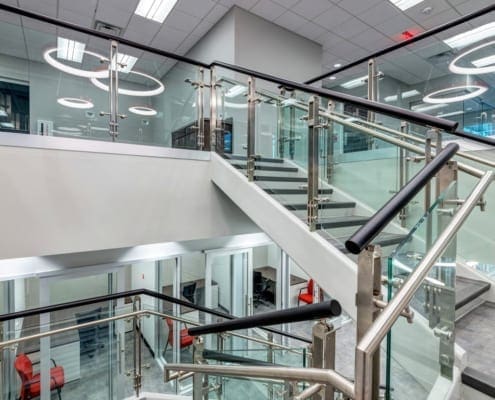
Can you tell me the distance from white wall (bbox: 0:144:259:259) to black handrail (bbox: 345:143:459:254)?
8.56 feet

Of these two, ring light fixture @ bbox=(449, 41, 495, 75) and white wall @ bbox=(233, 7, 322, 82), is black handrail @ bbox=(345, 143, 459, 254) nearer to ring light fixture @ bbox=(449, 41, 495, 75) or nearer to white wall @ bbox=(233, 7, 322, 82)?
ring light fixture @ bbox=(449, 41, 495, 75)

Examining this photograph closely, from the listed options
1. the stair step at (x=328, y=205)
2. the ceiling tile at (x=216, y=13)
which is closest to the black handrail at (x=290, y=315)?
the stair step at (x=328, y=205)

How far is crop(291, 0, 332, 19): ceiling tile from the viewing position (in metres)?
4.89

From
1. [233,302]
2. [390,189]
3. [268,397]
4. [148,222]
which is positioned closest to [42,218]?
[148,222]

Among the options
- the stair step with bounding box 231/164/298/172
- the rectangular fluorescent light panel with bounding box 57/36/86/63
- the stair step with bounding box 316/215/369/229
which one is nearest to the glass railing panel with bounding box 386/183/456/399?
the stair step with bounding box 316/215/369/229

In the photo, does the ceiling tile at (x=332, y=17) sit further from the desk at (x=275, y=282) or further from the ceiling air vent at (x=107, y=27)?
the desk at (x=275, y=282)

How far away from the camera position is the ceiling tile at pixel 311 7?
4887 millimetres

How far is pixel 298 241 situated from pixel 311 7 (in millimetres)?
4426

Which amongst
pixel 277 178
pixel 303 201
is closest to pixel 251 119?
pixel 277 178

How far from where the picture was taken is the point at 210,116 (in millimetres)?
3686

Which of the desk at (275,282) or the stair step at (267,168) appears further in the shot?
the desk at (275,282)

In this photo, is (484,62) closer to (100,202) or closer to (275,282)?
(100,202)

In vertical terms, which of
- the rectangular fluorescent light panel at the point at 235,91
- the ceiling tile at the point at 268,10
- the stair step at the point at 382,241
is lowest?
the stair step at the point at 382,241

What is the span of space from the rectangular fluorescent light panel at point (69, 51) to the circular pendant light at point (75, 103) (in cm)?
43
